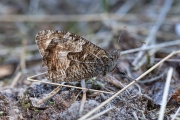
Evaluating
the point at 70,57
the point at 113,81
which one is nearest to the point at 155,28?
the point at 113,81

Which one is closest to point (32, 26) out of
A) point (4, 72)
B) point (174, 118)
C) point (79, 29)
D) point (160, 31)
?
point (79, 29)

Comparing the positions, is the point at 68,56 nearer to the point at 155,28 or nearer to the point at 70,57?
the point at 70,57

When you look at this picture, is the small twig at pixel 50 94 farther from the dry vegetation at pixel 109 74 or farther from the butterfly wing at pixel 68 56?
the butterfly wing at pixel 68 56

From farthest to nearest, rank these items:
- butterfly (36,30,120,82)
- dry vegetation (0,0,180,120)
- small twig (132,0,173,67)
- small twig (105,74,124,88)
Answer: small twig (132,0,173,67) → small twig (105,74,124,88) → butterfly (36,30,120,82) → dry vegetation (0,0,180,120)

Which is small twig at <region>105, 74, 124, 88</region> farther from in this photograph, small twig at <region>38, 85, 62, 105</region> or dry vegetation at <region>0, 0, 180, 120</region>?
small twig at <region>38, 85, 62, 105</region>

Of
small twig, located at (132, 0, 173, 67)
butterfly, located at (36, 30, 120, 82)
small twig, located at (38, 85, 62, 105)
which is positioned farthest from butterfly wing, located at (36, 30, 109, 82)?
small twig, located at (132, 0, 173, 67)
